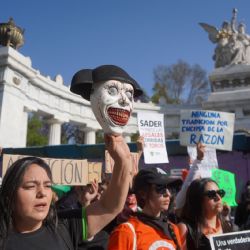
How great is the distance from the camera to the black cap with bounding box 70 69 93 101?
2635 millimetres

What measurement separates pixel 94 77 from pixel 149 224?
4.28ft

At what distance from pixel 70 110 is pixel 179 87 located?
20.6 metres

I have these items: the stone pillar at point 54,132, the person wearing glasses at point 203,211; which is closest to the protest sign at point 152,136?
the person wearing glasses at point 203,211

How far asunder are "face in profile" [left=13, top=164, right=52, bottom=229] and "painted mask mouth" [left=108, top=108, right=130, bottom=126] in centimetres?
58

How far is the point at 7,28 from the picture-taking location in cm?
2752

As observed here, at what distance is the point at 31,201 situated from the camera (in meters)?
2.35

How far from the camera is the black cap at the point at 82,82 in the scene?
8.64 feet

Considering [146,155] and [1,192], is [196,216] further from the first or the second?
[146,155]

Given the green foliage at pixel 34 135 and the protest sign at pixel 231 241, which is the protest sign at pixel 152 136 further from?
the green foliage at pixel 34 135

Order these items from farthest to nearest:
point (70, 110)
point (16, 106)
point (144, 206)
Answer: point (70, 110)
point (16, 106)
point (144, 206)

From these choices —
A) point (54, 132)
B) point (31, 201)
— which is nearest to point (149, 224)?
point (31, 201)

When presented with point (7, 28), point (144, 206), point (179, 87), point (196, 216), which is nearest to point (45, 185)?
point (144, 206)

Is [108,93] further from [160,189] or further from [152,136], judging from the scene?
[152,136]

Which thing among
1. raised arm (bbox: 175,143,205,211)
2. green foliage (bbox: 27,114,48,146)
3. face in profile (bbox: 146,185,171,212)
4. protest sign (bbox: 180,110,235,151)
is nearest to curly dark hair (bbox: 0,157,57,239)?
→ face in profile (bbox: 146,185,171,212)
